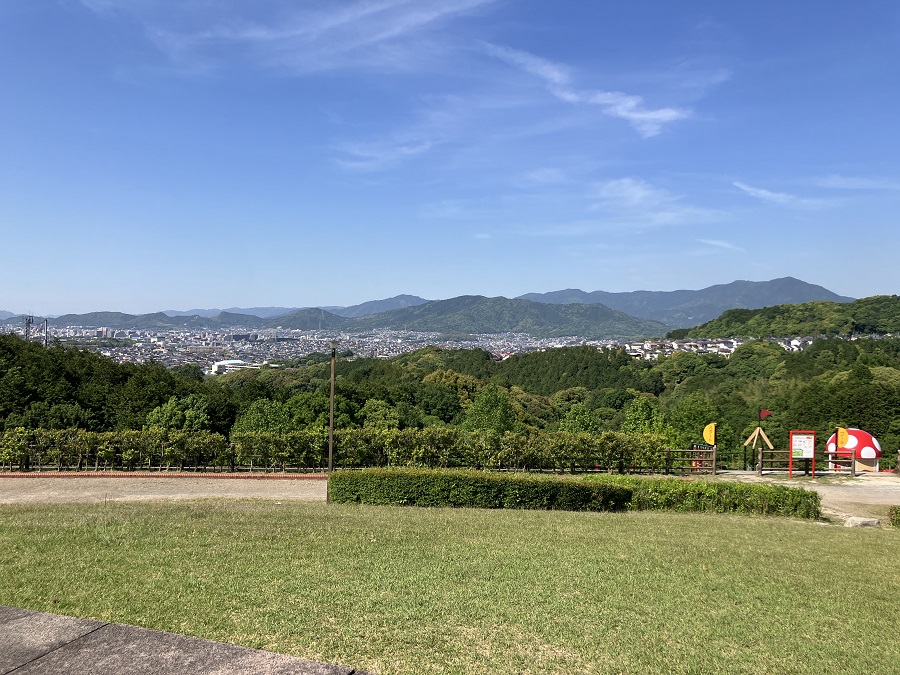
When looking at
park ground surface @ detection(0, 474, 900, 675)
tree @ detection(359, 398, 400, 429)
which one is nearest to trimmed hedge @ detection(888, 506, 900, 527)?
park ground surface @ detection(0, 474, 900, 675)

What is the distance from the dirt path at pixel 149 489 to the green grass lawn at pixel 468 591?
675cm

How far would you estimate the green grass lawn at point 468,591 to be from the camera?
5836 millimetres

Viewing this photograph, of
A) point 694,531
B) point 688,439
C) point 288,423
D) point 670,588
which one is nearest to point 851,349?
point 688,439

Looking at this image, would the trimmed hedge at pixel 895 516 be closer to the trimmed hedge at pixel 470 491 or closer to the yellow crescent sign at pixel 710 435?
the trimmed hedge at pixel 470 491

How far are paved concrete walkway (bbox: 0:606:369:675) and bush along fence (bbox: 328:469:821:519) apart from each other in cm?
1363

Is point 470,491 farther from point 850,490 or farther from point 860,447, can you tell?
point 860,447

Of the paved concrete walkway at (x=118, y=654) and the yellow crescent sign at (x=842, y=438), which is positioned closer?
the paved concrete walkway at (x=118, y=654)

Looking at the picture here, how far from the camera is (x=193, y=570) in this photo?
7.70 m

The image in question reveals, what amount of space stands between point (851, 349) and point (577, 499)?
80967 millimetres

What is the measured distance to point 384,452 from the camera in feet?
90.6

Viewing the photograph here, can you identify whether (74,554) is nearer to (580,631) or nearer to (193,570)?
(193,570)

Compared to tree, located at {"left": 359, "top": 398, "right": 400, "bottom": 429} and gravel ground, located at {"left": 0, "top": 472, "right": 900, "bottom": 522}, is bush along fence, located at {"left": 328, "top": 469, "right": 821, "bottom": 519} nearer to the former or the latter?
gravel ground, located at {"left": 0, "top": 472, "right": 900, "bottom": 522}

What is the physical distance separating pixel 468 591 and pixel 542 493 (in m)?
10.3

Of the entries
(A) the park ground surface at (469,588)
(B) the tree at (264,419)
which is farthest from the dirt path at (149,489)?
(B) the tree at (264,419)
